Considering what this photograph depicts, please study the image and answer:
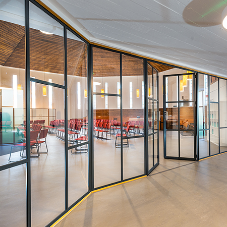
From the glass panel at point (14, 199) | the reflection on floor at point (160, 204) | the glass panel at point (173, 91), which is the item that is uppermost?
the glass panel at point (173, 91)

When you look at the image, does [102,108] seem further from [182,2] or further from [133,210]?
[182,2]

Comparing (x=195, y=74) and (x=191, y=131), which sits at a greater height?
(x=195, y=74)

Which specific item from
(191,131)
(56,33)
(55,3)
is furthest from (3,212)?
(191,131)

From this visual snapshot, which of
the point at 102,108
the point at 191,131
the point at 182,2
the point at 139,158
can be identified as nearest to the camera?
the point at 182,2

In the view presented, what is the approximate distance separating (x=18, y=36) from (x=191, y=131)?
4614mm

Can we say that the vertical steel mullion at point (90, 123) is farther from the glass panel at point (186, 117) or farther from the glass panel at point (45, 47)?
the glass panel at point (186, 117)

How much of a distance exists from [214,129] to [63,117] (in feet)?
16.9

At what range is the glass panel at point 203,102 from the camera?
16.5 ft

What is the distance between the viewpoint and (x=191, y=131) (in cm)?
490

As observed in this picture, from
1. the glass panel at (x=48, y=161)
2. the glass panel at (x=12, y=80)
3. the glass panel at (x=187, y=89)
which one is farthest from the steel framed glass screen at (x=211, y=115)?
the glass panel at (x=12, y=80)

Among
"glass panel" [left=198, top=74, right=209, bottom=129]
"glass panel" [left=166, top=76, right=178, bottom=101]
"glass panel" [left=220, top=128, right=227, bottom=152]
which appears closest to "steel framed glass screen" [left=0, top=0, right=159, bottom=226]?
"glass panel" [left=166, top=76, right=178, bottom=101]

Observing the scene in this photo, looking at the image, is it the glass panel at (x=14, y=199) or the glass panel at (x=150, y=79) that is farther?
the glass panel at (x=150, y=79)

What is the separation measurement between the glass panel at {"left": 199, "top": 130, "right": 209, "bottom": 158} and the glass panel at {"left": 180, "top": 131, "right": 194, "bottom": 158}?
1.19ft

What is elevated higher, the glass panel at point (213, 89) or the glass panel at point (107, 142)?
the glass panel at point (213, 89)
